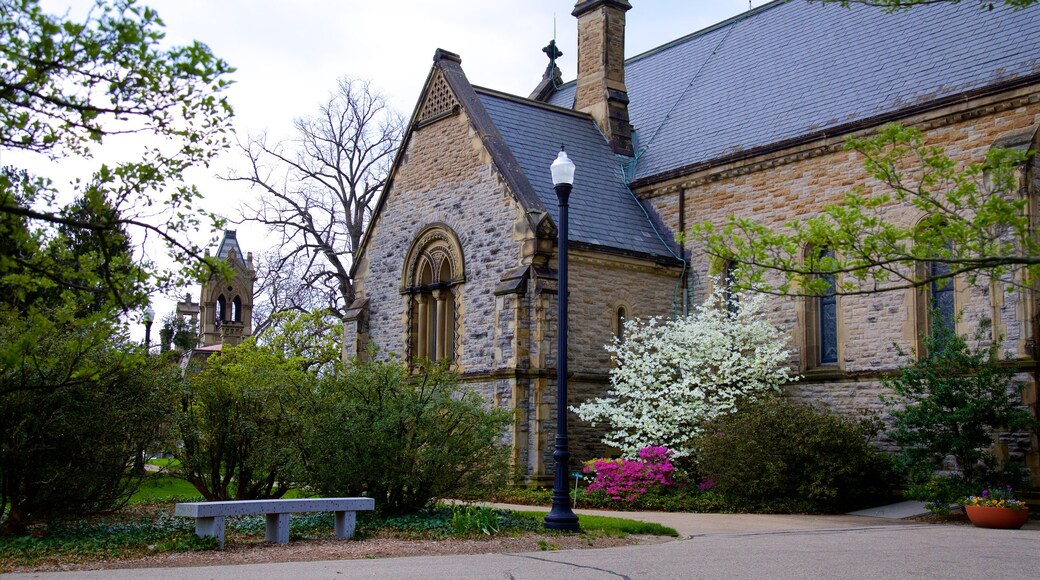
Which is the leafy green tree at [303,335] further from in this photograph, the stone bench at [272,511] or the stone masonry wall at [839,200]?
the stone bench at [272,511]

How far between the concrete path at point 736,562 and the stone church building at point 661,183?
5998 mm

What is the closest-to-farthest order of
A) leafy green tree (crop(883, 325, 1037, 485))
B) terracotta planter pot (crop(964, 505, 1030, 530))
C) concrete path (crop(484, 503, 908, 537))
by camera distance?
concrete path (crop(484, 503, 908, 537)), terracotta planter pot (crop(964, 505, 1030, 530)), leafy green tree (crop(883, 325, 1037, 485))

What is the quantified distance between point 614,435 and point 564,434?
7222mm

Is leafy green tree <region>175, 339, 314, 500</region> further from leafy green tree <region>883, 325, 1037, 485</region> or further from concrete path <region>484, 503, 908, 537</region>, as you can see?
leafy green tree <region>883, 325, 1037, 485</region>

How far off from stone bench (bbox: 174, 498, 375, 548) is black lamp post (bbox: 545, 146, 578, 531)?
2459 mm

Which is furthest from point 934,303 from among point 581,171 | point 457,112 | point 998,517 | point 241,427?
point 241,427

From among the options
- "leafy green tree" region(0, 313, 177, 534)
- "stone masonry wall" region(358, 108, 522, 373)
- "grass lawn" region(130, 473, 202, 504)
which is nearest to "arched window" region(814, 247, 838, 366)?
"stone masonry wall" region(358, 108, 522, 373)

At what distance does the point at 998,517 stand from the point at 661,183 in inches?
486

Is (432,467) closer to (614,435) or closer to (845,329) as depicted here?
(614,435)

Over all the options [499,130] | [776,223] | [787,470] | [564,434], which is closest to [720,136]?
[776,223]

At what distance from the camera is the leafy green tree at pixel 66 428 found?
40.1ft

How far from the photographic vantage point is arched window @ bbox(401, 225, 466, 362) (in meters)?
24.6

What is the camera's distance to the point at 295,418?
1495 centimetres

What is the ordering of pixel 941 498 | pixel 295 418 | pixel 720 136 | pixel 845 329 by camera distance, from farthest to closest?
pixel 720 136 < pixel 845 329 < pixel 941 498 < pixel 295 418
